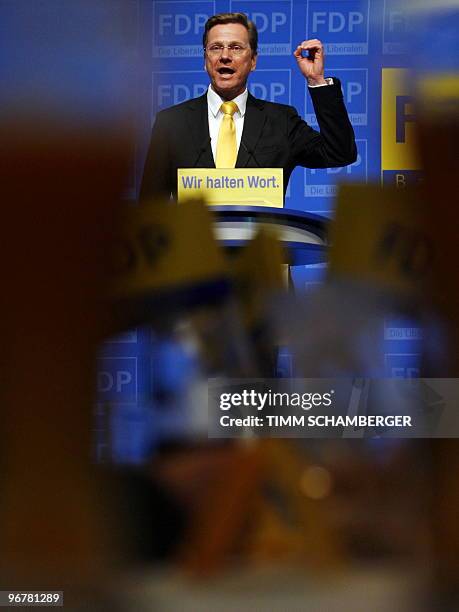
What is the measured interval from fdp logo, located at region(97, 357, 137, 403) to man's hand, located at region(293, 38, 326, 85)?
77 centimetres

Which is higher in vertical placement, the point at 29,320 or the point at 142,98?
the point at 142,98

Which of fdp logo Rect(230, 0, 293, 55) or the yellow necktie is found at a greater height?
fdp logo Rect(230, 0, 293, 55)

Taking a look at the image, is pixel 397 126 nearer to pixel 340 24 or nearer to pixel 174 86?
pixel 340 24

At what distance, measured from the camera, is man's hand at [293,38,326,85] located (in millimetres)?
1695

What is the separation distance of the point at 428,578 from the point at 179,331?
0.81 m

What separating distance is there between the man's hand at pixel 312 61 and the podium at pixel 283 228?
0.32 meters


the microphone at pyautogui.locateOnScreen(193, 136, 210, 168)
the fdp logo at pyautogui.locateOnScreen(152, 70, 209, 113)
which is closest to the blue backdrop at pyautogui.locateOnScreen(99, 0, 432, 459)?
the fdp logo at pyautogui.locateOnScreen(152, 70, 209, 113)

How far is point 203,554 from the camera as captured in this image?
1.65m

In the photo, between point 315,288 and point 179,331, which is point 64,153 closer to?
point 179,331

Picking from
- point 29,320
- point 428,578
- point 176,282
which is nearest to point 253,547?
point 428,578

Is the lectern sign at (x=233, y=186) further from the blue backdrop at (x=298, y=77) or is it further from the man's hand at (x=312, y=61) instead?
the man's hand at (x=312, y=61)

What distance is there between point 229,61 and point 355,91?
0.30m

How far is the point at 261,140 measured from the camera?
5.63ft

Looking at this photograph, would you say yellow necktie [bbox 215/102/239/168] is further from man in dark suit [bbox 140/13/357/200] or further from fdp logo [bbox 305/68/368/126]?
fdp logo [bbox 305/68/368/126]
